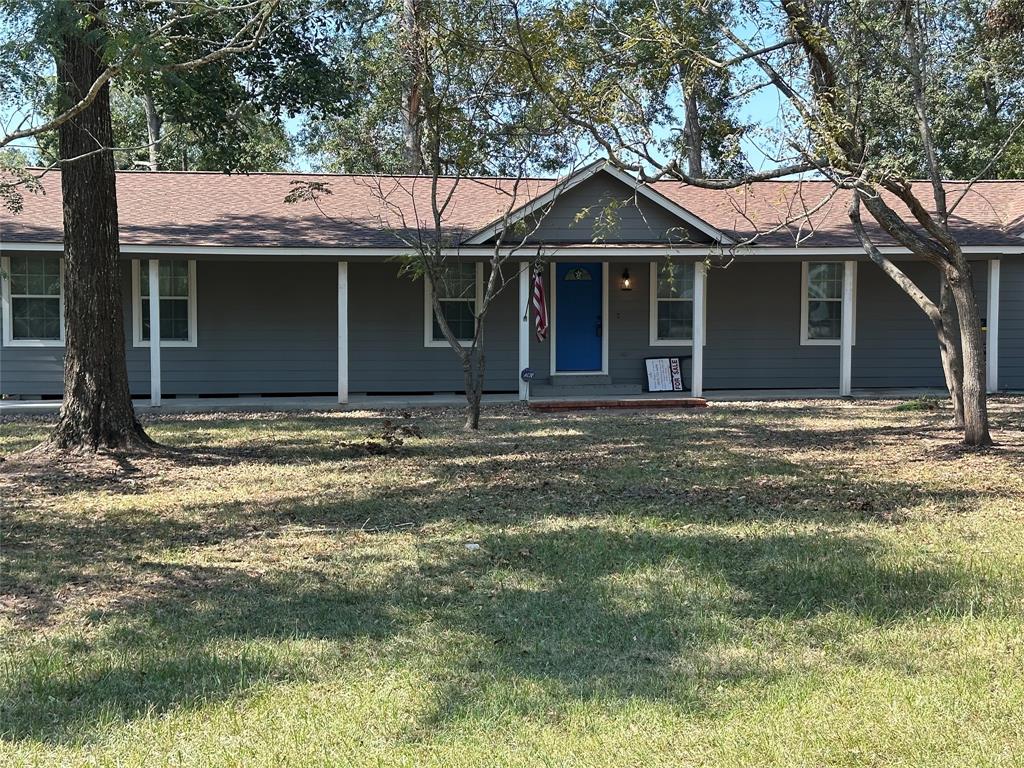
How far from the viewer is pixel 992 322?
626 inches

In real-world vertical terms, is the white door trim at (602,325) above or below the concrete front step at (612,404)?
above

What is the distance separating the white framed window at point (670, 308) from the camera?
16.9 metres

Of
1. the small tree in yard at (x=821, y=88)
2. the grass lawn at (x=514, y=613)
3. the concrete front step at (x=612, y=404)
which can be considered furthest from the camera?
the concrete front step at (x=612, y=404)

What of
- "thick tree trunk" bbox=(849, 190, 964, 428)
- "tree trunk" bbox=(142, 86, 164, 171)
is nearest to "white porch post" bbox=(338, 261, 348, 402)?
"thick tree trunk" bbox=(849, 190, 964, 428)

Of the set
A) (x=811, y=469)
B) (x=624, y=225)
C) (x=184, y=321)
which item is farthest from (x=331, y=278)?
(x=811, y=469)

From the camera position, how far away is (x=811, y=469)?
9359 mm

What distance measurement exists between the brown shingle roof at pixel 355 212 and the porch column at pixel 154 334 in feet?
1.74

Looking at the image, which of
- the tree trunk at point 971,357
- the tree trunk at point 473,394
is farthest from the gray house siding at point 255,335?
the tree trunk at point 971,357

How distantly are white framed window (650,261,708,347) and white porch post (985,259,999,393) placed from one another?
14.7 ft

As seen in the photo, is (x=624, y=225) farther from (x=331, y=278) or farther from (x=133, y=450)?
(x=133, y=450)

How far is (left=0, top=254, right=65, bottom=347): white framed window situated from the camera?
15430 mm

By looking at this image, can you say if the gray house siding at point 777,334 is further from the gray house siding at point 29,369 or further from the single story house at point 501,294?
the gray house siding at point 29,369

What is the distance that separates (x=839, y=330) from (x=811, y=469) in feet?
29.0

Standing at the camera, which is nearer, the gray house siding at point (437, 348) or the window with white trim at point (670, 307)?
the gray house siding at point (437, 348)
